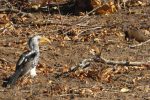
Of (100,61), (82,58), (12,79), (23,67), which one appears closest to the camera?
(12,79)

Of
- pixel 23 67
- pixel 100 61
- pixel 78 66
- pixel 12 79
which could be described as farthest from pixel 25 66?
pixel 100 61

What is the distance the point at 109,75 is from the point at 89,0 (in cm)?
502

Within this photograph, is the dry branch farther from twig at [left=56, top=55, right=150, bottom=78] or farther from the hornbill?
the hornbill

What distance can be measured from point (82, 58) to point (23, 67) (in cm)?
176

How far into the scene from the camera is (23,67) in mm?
11000

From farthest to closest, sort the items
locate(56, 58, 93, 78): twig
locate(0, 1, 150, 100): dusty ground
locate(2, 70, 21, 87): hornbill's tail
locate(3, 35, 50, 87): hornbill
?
1. locate(56, 58, 93, 78): twig
2. locate(3, 35, 50, 87): hornbill
3. locate(2, 70, 21, 87): hornbill's tail
4. locate(0, 1, 150, 100): dusty ground

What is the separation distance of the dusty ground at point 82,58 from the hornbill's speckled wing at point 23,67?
5.4 inches

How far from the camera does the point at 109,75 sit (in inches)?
430

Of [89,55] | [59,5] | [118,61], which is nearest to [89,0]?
[59,5]

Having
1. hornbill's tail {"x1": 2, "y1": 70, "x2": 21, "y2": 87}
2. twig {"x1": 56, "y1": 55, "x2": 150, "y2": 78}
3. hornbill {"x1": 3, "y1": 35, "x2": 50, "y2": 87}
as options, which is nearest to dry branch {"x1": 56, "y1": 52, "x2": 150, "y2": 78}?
twig {"x1": 56, "y1": 55, "x2": 150, "y2": 78}

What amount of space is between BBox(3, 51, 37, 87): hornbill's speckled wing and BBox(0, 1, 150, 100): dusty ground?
0.45ft

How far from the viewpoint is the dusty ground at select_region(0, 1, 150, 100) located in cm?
1017

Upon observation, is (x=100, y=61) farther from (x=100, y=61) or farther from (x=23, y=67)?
(x=23, y=67)

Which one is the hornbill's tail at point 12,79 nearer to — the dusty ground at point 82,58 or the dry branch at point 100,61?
the dusty ground at point 82,58
